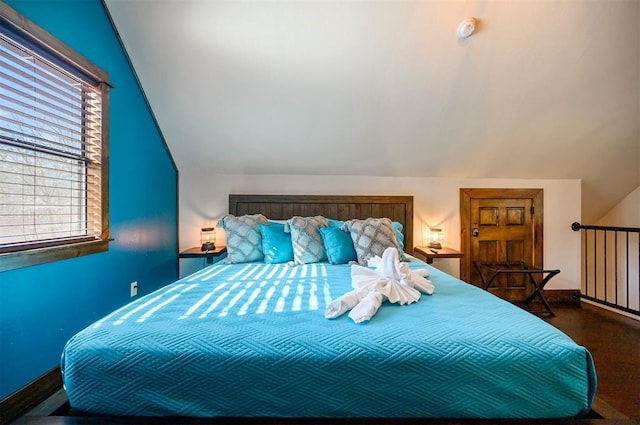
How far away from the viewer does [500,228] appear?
141 inches

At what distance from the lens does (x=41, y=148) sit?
1.63 m

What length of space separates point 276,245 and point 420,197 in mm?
1961

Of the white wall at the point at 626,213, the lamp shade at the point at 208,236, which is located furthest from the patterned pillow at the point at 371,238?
the white wall at the point at 626,213

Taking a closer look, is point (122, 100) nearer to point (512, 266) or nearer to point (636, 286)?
point (512, 266)

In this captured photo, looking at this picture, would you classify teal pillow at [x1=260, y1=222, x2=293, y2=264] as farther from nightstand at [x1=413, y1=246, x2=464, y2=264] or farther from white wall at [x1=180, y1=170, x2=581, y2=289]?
nightstand at [x1=413, y1=246, x2=464, y2=264]

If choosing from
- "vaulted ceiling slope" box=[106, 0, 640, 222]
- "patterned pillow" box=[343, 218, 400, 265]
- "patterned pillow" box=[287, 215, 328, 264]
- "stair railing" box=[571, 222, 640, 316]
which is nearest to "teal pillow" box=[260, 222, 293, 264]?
"patterned pillow" box=[287, 215, 328, 264]

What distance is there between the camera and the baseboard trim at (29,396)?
1.42 m

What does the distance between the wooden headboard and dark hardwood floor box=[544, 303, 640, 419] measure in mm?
1673

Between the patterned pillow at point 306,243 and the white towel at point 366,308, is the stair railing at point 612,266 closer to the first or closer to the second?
the patterned pillow at point 306,243

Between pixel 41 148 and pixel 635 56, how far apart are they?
14.4 ft

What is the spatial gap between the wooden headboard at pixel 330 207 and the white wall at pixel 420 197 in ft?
0.37

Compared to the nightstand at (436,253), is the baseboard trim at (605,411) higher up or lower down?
lower down

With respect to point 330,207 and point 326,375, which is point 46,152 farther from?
point 330,207

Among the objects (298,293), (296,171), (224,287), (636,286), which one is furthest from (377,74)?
(636,286)
